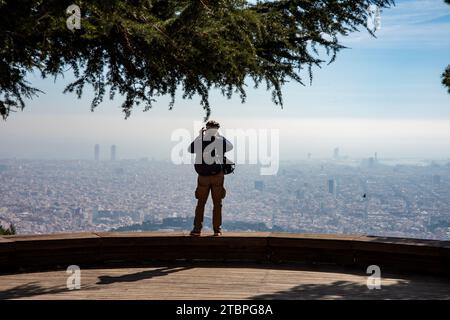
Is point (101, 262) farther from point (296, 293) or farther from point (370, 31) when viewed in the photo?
point (370, 31)

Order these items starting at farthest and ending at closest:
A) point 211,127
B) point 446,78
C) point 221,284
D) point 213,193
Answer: point 446,78, point 213,193, point 211,127, point 221,284

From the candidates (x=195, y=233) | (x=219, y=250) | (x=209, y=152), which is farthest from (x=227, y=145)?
(x=219, y=250)

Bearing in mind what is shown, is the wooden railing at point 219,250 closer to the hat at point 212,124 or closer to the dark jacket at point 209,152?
the dark jacket at point 209,152

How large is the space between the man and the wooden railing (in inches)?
14.8

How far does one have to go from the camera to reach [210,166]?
905cm

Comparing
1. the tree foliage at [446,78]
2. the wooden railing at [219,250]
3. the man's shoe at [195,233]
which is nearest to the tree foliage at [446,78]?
the tree foliage at [446,78]

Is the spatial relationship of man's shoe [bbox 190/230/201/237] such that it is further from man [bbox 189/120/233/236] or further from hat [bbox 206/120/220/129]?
hat [bbox 206/120/220/129]

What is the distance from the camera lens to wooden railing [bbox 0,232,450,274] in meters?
8.35

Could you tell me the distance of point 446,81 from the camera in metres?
11.4

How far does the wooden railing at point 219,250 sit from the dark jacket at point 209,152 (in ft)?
3.68

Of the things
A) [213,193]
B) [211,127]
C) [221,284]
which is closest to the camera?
[221,284]

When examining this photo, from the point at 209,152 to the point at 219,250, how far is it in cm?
162

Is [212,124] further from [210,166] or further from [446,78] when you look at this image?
[446,78]
